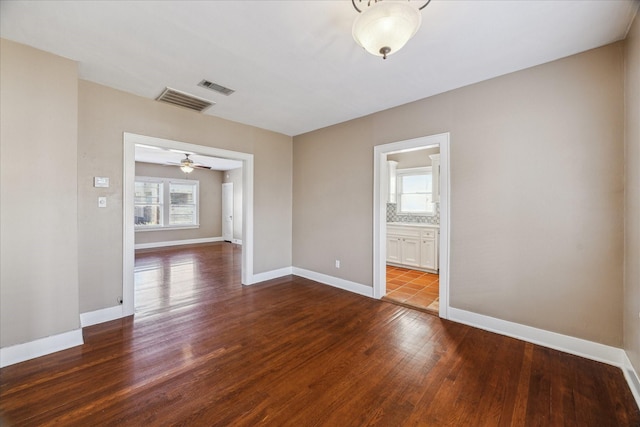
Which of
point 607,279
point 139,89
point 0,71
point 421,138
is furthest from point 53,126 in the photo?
point 607,279

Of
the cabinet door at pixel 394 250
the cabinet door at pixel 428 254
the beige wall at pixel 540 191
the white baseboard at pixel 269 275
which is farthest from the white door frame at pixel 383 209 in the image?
the white baseboard at pixel 269 275

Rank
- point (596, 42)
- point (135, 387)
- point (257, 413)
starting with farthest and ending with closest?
point (596, 42) < point (135, 387) < point (257, 413)

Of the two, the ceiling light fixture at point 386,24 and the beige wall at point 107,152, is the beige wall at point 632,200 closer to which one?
the ceiling light fixture at point 386,24

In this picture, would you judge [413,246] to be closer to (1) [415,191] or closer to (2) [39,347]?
(1) [415,191]

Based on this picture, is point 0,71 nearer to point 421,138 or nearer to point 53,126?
point 53,126

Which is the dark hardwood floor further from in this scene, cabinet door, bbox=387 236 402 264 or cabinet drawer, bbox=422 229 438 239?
cabinet door, bbox=387 236 402 264

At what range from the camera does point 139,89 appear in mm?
3012

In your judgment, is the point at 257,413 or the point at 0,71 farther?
the point at 0,71

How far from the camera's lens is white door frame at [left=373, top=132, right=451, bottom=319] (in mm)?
3039

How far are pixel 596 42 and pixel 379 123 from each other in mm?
2178

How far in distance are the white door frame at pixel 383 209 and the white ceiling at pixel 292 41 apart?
0.62 m

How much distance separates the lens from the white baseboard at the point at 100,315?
9.27 feet

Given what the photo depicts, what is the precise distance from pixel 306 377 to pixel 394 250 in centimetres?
399

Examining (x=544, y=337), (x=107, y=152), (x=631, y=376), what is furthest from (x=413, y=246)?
(x=107, y=152)
